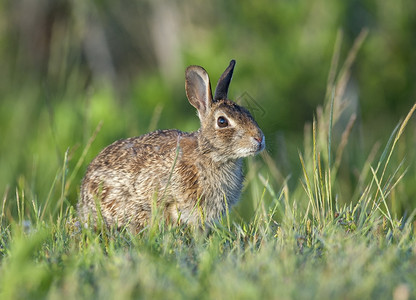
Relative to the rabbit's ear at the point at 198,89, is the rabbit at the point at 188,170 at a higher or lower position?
lower

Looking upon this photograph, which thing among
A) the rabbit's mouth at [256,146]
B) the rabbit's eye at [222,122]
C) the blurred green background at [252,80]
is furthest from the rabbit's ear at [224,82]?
the blurred green background at [252,80]

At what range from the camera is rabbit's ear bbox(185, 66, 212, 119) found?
5094 millimetres

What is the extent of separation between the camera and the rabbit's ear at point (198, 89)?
5.09 metres

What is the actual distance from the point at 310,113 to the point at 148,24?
5.06m

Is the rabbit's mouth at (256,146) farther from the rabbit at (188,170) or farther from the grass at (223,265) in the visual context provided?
the grass at (223,265)

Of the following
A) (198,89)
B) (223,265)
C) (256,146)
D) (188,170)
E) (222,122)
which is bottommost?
(223,265)

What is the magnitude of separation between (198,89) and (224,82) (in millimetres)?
216

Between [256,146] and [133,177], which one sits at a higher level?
[256,146]

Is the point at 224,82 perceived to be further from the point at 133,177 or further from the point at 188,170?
the point at 133,177

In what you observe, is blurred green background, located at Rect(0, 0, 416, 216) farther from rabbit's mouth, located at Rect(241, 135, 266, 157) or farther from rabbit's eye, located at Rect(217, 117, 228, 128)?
rabbit's mouth, located at Rect(241, 135, 266, 157)

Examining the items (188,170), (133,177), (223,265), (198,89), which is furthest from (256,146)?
(223,265)

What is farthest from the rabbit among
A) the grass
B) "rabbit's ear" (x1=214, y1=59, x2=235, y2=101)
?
the grass

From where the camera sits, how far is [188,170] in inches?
→ 195

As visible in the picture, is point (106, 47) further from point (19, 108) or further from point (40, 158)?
point (40, 158)
